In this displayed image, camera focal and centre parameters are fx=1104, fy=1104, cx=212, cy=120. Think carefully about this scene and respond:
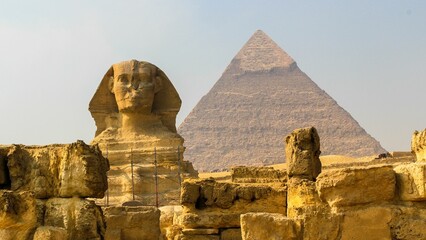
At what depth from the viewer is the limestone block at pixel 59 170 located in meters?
7.30

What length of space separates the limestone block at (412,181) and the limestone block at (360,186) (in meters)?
0.06

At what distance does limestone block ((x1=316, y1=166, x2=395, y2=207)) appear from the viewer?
6.41 m

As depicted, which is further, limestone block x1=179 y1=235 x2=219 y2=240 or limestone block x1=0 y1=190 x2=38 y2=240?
limestone block x1=179 y1=235 x2=219 y2=240

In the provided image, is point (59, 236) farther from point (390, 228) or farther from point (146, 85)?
point (146, 85)

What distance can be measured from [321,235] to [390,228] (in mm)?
396

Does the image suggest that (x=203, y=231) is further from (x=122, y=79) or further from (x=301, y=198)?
(x=122, y=79)

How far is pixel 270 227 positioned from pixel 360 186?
0.58 m

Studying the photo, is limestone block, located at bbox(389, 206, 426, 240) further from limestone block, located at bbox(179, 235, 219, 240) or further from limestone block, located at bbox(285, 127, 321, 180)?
limestone block, located at bbox(179, 235, 219, 240)

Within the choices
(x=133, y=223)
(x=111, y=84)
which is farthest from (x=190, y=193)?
(x=111, y=84)

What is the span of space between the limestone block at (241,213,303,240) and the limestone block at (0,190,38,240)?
1362mm

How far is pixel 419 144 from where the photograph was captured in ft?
25.0

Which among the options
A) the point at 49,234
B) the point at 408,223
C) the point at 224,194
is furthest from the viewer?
the point at 224,194

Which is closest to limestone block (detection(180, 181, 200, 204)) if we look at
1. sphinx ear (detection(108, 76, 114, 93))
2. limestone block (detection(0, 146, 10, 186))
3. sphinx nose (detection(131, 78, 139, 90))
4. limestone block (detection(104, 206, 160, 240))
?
limestone block (detection(104, 206, 160, 240))

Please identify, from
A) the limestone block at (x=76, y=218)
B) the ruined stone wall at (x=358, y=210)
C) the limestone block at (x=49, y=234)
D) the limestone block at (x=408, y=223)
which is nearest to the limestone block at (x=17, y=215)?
the limestone block at (x=49, y=234)
